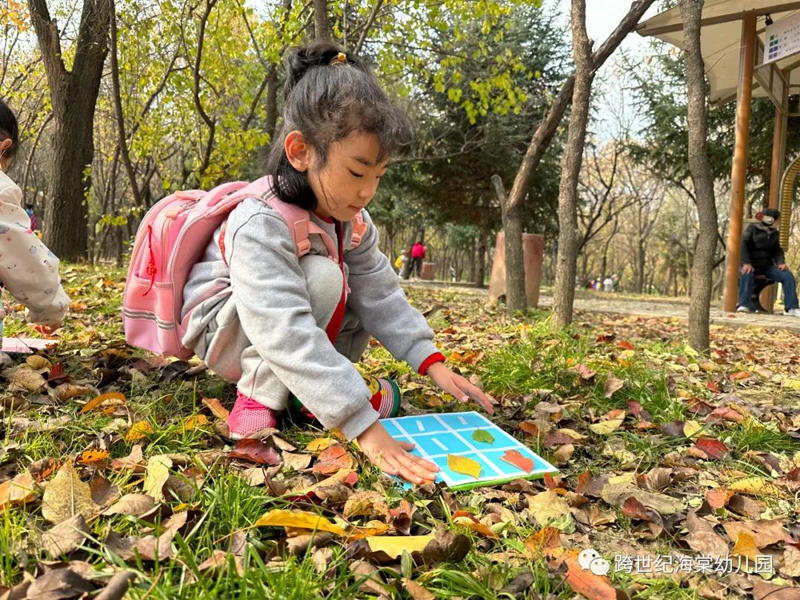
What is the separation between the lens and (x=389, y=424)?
1842mm

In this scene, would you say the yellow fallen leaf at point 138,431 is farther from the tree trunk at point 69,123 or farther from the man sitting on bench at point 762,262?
the man sitting on bench at point 762,262

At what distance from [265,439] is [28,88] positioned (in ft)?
51.4

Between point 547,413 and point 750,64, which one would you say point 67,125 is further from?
point 750,64

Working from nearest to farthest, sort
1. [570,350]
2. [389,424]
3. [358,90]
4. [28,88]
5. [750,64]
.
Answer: [358,90] < [389,424] < [570,350] < [750,64] < [28,88]

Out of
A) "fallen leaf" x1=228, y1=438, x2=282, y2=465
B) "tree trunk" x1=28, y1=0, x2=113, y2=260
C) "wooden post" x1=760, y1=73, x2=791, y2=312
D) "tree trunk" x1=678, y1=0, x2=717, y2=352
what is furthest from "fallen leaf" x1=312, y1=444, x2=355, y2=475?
"wooden post" x1=760, y1=73, x2=791, y2=312

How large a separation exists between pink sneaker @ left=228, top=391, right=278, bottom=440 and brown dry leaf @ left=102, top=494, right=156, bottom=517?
438 millimetres

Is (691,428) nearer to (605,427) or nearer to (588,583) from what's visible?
(605,427)

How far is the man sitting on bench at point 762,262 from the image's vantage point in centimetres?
694

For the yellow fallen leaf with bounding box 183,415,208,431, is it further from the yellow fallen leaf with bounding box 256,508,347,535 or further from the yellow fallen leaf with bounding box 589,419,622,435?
the yellow fallen leaf with bounding box 589,419,622,435

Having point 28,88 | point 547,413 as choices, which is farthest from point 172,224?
point 28,88

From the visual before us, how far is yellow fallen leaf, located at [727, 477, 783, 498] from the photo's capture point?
4.92ft

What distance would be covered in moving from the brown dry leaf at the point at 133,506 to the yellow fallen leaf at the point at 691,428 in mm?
1579

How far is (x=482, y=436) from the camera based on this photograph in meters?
1.76

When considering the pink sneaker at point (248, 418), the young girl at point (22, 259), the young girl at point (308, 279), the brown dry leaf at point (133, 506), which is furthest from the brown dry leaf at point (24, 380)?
the brown dry leaf at point (133, 506)
